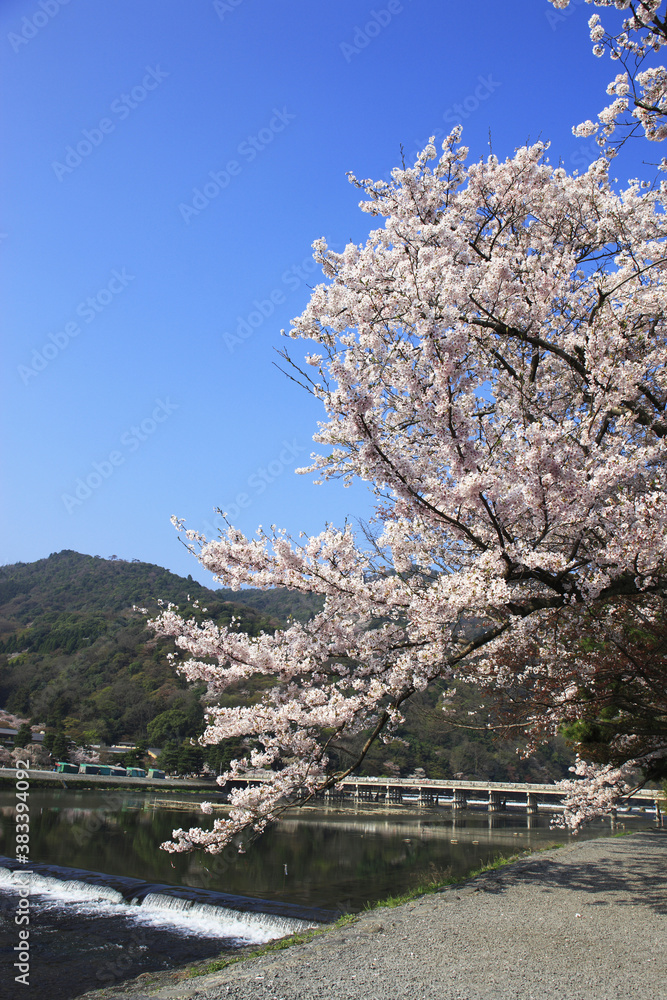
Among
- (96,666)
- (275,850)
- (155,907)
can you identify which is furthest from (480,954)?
(96,666)

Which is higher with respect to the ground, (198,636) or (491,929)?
(198,636)

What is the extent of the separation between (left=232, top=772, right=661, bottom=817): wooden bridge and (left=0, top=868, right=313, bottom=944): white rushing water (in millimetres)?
32691

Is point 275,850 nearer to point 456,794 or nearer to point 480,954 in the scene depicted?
point 480,954

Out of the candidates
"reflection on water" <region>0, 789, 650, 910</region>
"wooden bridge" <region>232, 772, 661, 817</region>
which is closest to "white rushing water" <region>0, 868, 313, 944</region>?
"reflection on water" <region>0, 789, 650, 910</region>

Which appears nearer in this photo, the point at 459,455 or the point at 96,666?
the point at 459,455

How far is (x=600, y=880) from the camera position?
39.0ft

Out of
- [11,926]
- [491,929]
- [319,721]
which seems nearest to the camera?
[319,721]

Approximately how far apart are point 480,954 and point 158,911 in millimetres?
8119

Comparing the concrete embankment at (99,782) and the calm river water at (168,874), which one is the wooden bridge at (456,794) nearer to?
the concrete embankment at (99,782)

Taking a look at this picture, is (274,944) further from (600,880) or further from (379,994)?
(600,880)

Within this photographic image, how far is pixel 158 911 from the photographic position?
40.0ft

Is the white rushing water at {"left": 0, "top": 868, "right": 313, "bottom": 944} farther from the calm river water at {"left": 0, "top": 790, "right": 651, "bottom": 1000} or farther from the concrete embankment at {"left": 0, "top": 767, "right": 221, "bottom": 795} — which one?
the concrete embankment at {"left": 0, "top": 767, "right": 221, "bottom": 795}

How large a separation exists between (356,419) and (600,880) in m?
12.6

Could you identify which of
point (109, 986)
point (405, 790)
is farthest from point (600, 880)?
point (405, 790)
